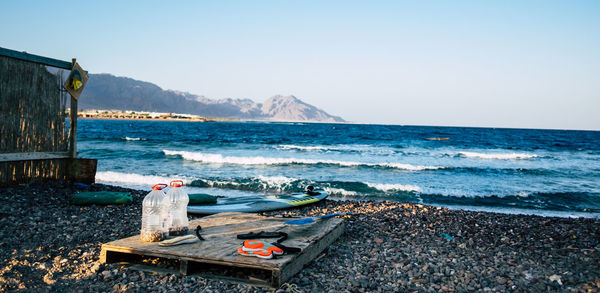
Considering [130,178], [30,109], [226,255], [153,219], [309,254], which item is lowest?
[130,178]

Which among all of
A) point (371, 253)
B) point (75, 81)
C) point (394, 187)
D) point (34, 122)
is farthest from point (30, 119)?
point (394, 187)

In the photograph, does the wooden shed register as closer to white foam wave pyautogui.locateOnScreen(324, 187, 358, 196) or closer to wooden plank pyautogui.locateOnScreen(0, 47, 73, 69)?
wooden plank pyautogui.locateOnScreen(0, 47, 73, 69)

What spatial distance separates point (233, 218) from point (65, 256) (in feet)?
7.46

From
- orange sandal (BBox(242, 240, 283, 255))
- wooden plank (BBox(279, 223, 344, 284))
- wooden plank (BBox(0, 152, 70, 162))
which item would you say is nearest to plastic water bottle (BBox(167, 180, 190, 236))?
orange sandal (BBox(242, 240, 283, 255))

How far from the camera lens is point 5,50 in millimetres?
7164

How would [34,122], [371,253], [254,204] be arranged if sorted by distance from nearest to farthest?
[371,253] < [34,122] < [254,204]

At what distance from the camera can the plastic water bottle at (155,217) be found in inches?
170

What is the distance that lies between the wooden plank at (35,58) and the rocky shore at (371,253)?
8.46ft

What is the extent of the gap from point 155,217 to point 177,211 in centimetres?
27

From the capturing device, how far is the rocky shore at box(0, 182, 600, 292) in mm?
3994

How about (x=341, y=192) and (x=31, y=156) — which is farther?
(x=341, y=192)

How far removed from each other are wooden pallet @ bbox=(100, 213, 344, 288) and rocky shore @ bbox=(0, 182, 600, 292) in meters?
0.16

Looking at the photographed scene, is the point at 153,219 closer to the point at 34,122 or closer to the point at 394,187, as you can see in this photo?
the point at 34,122

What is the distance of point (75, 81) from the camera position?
8.38 metres
